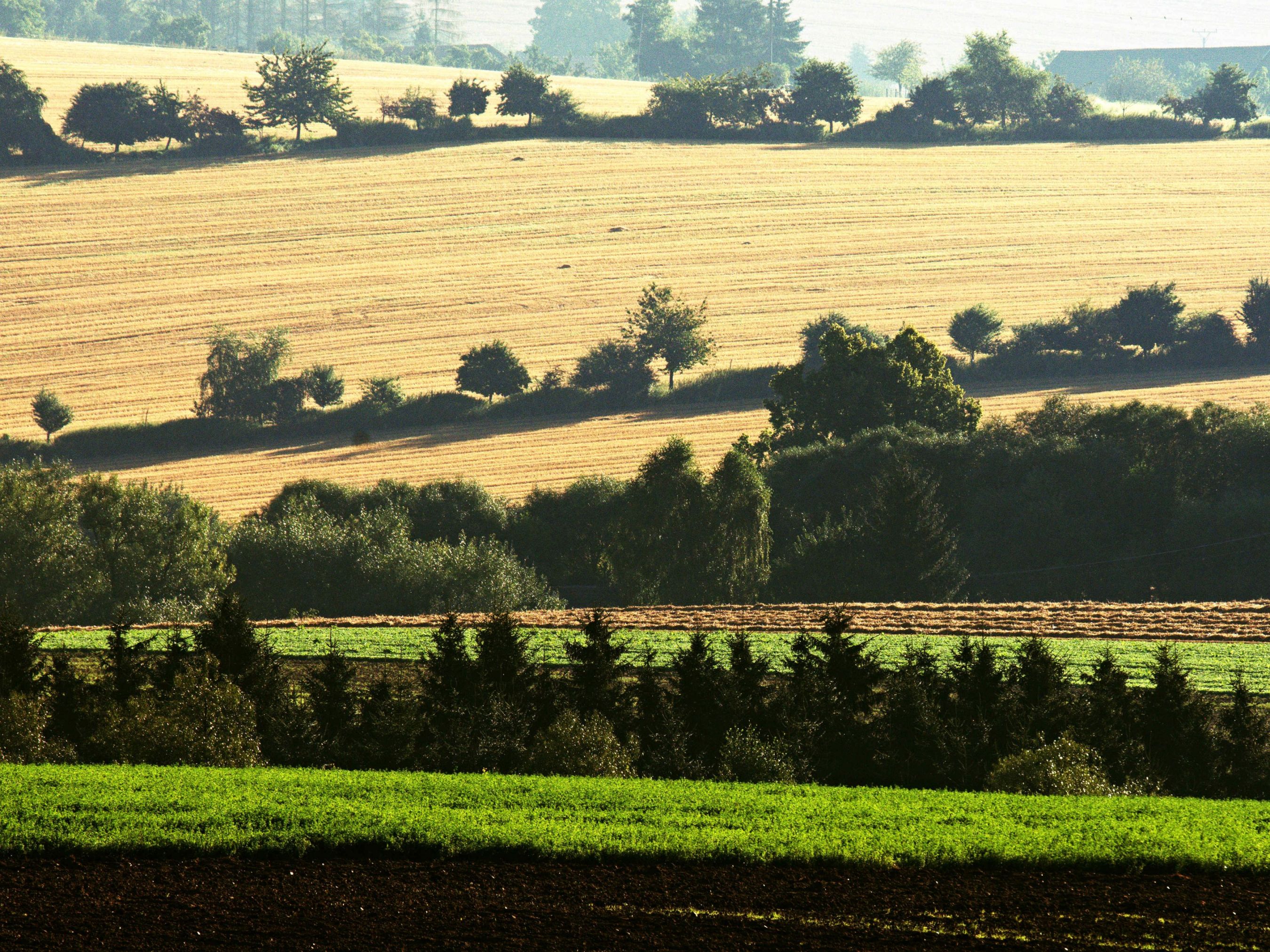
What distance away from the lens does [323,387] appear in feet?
247

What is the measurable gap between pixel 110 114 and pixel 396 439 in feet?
163

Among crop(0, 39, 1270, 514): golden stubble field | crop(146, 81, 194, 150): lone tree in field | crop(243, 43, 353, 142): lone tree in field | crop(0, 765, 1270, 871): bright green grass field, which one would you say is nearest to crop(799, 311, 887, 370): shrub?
crop(0, 39, 1270, 514): golden stubble field

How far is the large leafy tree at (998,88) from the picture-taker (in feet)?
407

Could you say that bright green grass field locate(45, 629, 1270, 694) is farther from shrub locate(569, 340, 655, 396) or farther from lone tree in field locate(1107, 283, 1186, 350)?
lone tree in field locate(1107, 283, 1186, 350)

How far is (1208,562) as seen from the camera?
177ft

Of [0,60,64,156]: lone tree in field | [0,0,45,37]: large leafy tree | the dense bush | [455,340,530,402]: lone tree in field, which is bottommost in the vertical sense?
the dense bush

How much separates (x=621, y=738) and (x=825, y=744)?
4206 millimetres

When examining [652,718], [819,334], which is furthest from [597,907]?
[819,334]

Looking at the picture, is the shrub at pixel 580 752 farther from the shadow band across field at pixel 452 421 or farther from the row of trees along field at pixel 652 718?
the shadow band across field at pixel 452 421

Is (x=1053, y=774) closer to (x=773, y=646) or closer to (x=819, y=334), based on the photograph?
(x=773, y=646)

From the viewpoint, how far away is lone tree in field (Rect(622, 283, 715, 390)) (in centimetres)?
8075

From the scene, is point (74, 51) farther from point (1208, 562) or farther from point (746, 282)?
point (1208, 562)

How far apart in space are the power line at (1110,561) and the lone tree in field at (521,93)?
258ft

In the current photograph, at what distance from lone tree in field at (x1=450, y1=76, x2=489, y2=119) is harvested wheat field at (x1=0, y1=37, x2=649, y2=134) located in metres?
2.08
